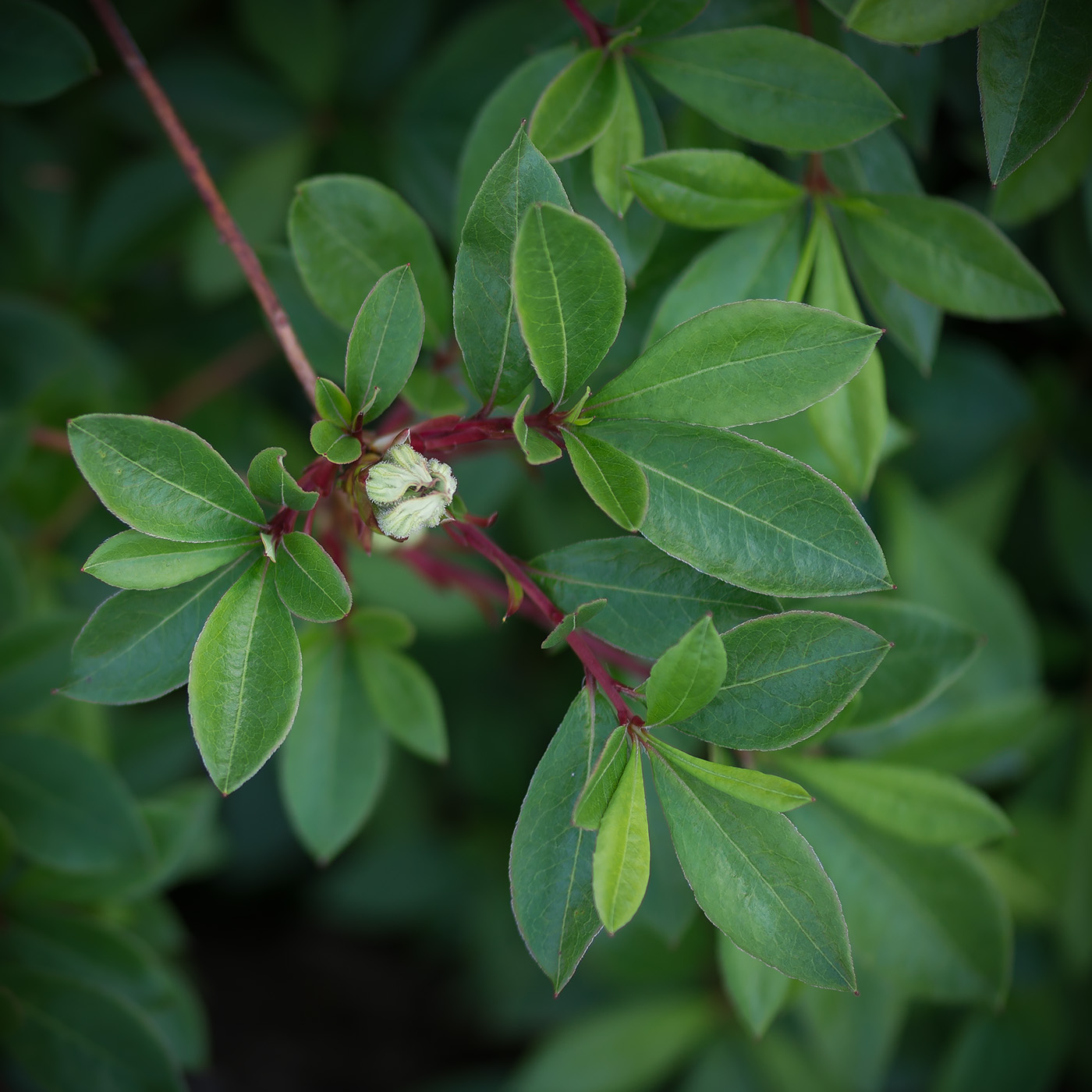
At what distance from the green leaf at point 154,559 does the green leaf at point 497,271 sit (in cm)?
21

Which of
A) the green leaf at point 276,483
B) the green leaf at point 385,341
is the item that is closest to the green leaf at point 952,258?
the green leaf at point 385,341

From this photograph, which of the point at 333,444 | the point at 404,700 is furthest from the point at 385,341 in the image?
the point at 404,700

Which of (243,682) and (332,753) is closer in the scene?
(243,682)

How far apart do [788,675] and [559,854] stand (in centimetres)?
20

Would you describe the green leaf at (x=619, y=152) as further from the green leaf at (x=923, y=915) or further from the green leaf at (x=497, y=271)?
the green leaf at (x=923, y=915)

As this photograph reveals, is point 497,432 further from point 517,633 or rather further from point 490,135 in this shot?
point 517,633

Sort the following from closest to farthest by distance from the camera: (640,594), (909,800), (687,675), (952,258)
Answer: (687,675), (640,594), (952,258), (909,800)

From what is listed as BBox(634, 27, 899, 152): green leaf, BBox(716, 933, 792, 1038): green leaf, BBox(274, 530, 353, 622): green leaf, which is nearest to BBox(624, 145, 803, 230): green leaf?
BBox(634, 27, 899, 152): green leaf

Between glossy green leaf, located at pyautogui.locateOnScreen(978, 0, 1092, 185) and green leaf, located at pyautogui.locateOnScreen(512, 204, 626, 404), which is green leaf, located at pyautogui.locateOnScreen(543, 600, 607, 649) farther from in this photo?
glossy green leaf, located at pyautogui.locateOnScreen(978, 0, 1092, 185)

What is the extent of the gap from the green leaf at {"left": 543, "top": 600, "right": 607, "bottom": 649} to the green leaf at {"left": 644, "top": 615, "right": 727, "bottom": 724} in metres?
0.06

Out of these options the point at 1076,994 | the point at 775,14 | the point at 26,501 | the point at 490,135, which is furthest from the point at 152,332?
the point at 1076,994

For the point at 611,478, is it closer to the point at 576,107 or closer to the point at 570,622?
the point at 570,622

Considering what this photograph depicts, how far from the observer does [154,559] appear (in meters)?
0.61

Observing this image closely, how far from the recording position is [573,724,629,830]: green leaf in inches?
23.0
